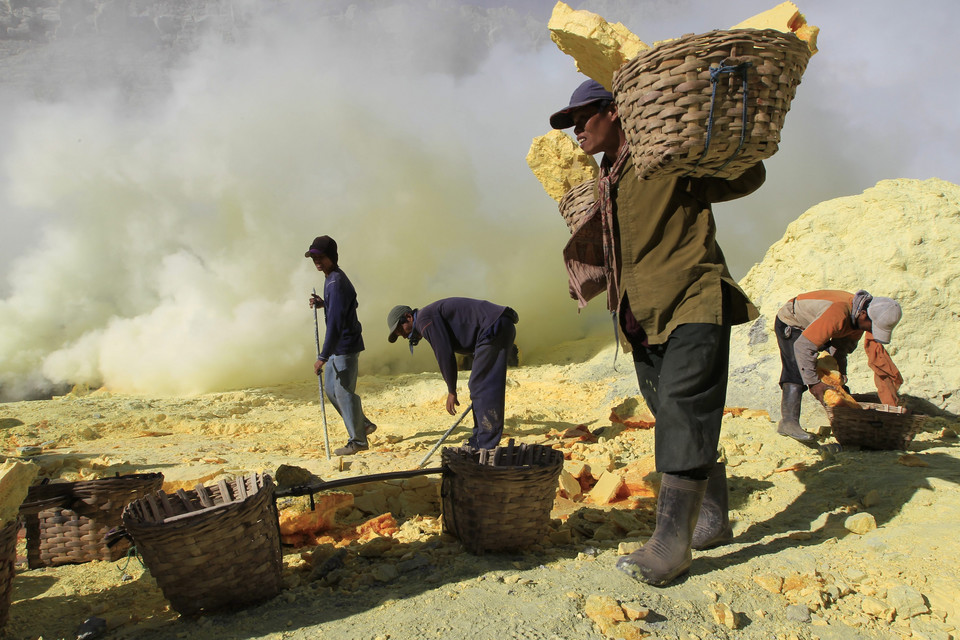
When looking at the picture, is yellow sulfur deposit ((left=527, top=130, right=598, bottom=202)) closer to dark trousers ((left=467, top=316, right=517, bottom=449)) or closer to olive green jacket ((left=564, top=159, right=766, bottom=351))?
dark trousers ((left=467, top=316, right=517, bottom=449))

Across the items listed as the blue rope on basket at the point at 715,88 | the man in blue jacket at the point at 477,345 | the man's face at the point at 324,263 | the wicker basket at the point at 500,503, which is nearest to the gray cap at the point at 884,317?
the man in blue jacket at the point at 477,345

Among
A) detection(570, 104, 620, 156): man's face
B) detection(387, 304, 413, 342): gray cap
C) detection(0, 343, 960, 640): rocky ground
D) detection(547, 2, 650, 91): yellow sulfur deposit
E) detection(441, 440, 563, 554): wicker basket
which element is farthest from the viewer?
detection(547, 2, 650, 91): yellow sulfur deposit

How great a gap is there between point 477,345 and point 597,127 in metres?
2.39

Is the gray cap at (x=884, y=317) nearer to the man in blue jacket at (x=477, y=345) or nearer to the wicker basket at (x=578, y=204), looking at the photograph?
the man in blue jacket at (x=477, y=345)

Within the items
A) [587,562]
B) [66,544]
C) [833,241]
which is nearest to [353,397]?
Answer: [66,544]

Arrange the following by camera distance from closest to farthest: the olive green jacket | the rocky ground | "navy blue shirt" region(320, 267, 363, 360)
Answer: the rocky ground
the olive green jacket
"navy blue shirt" region(320, 267, 363, 360)

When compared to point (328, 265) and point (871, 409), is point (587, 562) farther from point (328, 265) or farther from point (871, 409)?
point (328, 265)

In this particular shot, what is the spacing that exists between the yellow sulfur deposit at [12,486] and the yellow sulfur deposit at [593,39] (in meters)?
9.19

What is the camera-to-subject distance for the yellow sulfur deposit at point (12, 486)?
1999 mm

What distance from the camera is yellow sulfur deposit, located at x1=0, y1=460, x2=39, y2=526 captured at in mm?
1999

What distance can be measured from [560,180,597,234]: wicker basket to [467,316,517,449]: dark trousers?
192 centimetres

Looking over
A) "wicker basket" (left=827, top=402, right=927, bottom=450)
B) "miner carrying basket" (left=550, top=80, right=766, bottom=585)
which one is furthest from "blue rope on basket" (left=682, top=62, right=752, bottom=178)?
"wicker basket" (left=827, top=402, right=927, bottom=450)

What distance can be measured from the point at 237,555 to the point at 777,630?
171 centimetres

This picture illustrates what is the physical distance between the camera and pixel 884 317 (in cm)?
466
